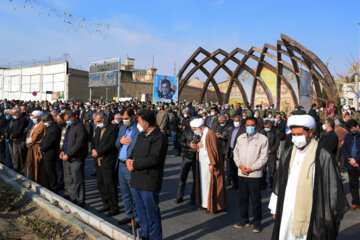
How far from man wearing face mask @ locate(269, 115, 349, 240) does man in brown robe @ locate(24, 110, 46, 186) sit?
606 cm

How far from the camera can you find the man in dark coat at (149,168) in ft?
13.7

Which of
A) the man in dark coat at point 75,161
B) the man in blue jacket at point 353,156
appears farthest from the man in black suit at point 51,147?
the man in blue jacket at point 353,156

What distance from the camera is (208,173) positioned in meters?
6.24

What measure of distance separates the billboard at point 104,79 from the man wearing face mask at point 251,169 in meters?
34.7

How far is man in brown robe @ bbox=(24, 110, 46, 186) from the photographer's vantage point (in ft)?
24.8

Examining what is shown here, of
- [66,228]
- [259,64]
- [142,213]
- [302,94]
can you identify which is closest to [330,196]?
[142,213]

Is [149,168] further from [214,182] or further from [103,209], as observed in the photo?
[103,209]

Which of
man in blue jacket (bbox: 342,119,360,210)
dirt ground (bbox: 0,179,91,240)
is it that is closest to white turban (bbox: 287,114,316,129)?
dirt ground (bbox: 0,179,91,240)

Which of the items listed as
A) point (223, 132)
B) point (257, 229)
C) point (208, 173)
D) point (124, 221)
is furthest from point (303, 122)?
point (223, 132)

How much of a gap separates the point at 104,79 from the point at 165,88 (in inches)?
599

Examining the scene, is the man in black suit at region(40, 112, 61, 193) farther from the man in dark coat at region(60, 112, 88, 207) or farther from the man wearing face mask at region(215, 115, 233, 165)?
the man wearing face mask at region(215, 115, 233, 165)

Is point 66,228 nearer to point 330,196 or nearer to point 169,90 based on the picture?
point 330,196

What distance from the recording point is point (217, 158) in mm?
6164

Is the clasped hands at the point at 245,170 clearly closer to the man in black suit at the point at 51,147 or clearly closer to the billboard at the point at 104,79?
the man in black suit at the point at 51,147
